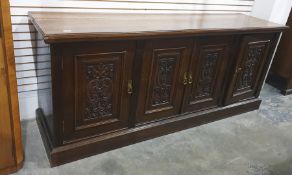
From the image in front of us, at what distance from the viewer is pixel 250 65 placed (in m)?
2.79

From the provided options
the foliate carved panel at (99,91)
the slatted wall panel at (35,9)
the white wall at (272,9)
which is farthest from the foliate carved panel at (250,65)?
the foliate carved panel at (99,91)

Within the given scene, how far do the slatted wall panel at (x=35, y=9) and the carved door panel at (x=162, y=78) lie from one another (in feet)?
1.97

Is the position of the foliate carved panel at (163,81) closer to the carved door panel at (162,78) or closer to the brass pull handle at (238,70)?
the carved door panel at (162,78)

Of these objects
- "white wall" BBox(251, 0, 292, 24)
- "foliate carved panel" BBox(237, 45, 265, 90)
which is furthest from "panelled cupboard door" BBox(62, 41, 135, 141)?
"white wall" BBox(251, 0, 292, 24)

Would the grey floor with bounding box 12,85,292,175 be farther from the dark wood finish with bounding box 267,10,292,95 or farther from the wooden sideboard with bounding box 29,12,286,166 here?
the dark wood finish with bounding box 267,10,292,95

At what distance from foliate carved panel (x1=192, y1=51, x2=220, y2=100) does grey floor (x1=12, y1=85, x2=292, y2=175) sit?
341mm

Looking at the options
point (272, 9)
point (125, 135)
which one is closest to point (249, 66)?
point (272, 9)

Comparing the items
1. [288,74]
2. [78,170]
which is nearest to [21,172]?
[78,170]

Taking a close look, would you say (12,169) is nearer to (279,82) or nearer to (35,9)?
(35,9)

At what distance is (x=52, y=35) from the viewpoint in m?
1.57

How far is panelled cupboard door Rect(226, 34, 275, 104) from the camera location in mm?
2607

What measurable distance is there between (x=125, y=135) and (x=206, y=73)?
898 mm

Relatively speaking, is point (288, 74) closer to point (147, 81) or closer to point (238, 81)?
point (238, 81)

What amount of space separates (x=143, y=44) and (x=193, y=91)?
29.8 inches
